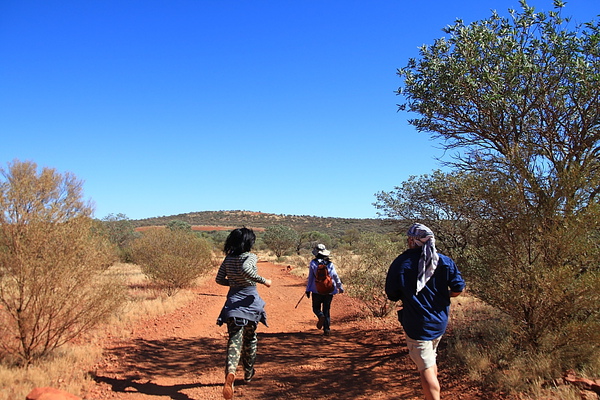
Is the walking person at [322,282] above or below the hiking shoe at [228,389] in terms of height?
above

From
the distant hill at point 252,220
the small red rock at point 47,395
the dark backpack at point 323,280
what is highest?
the distant hill at point 252,220

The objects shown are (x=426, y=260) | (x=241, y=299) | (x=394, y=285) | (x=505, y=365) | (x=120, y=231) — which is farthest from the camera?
(x=120, y=231)

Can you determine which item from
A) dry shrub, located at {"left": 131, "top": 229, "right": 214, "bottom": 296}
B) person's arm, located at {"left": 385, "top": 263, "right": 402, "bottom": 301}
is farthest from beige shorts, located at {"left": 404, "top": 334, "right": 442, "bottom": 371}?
dry shrub, located at {"left": 131, "top": 229, "right": 214, "bottom": 296}

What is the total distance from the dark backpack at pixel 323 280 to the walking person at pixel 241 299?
2.58m

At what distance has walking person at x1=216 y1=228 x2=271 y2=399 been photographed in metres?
5.12

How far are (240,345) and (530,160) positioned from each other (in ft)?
14.4

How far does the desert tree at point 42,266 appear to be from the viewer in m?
5.63

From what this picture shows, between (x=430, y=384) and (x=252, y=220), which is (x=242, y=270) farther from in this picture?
(x=252, y=220)

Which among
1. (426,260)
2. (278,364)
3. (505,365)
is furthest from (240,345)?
(505,365)

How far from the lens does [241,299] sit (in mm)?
5207

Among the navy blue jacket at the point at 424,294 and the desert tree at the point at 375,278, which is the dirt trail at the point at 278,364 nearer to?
the desert tree at the point at 375,278

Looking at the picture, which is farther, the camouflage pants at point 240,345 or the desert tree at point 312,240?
the desert tree at point 312,240

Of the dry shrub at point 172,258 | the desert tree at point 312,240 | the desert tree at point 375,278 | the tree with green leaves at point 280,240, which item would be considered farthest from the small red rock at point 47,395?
the desert tree at point 312,240

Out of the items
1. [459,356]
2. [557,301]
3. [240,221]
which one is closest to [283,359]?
[459,356]
